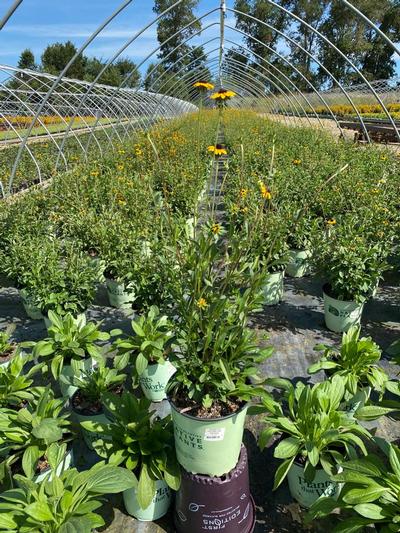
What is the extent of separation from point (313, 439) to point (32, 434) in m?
1.40

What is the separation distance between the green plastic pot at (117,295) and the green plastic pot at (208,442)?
2.18 metres

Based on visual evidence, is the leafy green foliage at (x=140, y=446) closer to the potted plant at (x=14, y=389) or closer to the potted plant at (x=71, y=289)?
the potted plant at (x=14, y=389)

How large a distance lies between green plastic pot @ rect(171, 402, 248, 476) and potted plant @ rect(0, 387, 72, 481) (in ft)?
2.03

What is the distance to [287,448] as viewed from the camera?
1.83 meters

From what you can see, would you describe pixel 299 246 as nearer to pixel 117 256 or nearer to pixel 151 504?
pixel 117 256

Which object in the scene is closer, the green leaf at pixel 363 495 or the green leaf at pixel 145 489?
the green leaf at pixel 363 495

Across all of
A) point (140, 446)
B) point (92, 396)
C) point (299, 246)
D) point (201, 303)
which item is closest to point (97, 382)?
point (92, 396)

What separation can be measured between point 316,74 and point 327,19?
5.85 metres

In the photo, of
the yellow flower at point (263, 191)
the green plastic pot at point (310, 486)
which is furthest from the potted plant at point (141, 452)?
the yellow flower at point (263, 191)

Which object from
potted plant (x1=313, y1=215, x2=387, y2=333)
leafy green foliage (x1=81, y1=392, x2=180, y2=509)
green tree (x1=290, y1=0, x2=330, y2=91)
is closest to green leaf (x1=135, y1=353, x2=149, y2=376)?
leafy green foliage (x1=81, y1=392, x2=180, y2=509)

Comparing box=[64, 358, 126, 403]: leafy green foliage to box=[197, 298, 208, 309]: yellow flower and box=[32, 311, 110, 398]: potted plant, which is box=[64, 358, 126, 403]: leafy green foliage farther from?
box=[197, 298, 208, 309]: yellow flower

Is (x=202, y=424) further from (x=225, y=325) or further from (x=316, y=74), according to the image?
(x=316, y=74)

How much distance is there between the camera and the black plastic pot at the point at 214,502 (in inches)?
68.7

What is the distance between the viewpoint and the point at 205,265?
1.78 m
